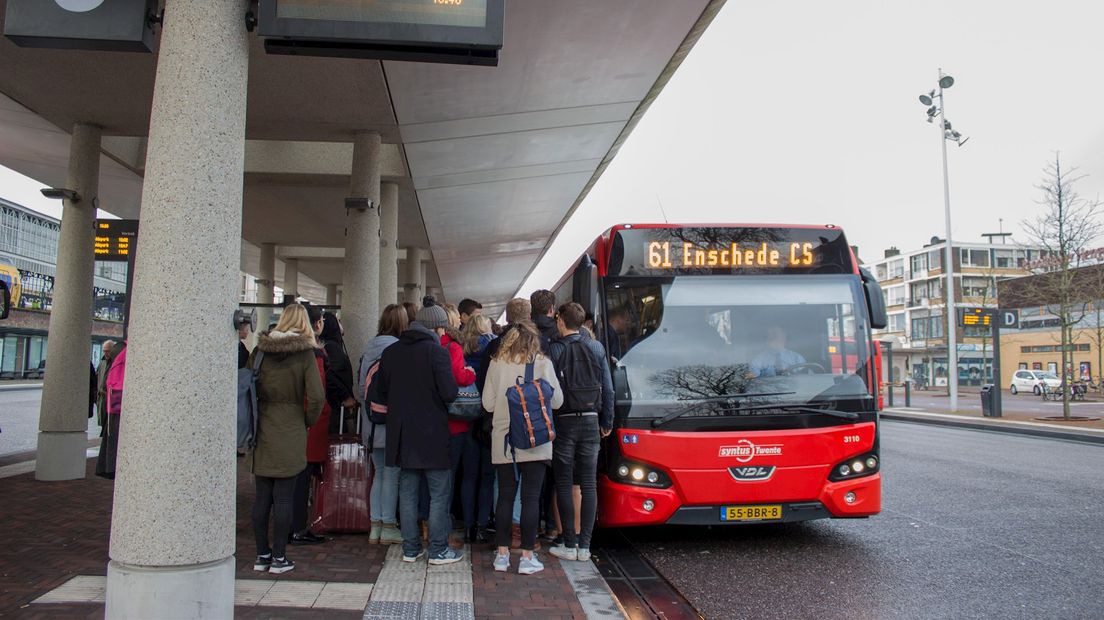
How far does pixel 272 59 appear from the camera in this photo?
30.1ft

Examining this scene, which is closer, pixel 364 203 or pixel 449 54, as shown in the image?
pixel 449 54

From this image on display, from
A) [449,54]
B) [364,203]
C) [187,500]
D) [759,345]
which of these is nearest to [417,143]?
[364,203]

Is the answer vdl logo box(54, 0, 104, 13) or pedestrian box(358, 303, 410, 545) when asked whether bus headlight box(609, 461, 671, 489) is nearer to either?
pedestrian box(358, 303, 410, 545)

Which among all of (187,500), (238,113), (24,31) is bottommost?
(187,500)

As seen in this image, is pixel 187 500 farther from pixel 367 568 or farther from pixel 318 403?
pixel 367 568

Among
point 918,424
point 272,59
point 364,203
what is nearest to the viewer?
point 272,59

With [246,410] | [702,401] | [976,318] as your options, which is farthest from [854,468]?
[976,318]

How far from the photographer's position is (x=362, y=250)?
1212 centimetres

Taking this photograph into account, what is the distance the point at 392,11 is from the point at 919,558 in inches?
220

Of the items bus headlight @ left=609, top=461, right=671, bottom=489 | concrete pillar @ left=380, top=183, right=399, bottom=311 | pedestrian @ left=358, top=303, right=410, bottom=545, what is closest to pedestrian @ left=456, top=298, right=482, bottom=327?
pedestrian @ left=358, top=303, right=410, bottom=545

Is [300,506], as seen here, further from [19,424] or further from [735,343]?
[19,424]

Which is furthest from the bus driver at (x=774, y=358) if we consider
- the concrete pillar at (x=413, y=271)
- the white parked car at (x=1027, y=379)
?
the white parked car at (x=1027, y=379)

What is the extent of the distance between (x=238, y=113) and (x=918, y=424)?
24333 mm

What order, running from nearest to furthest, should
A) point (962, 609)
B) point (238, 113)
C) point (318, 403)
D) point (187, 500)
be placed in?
1. point (187, 500)
2. point (238, 113)
3. point (962, 609)
4. point (318, 403)
